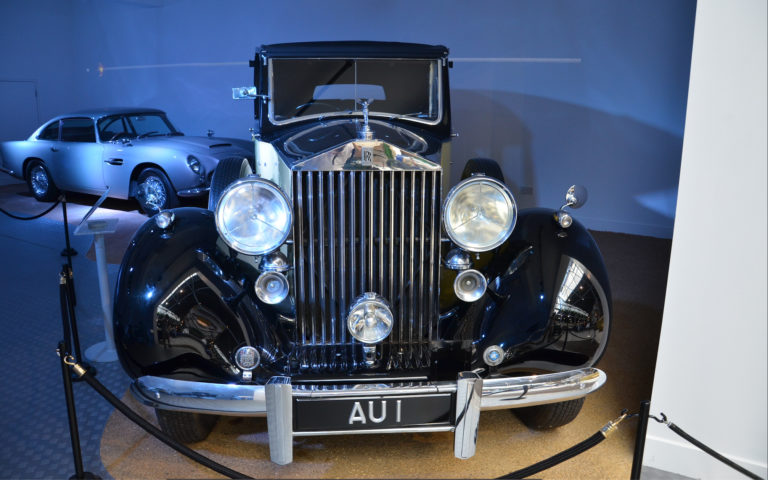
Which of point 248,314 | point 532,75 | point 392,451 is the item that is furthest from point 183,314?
point 532,75

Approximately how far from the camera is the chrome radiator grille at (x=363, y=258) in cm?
203

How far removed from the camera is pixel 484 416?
2.50 metres

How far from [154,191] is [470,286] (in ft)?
15.4

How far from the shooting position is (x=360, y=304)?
196cm

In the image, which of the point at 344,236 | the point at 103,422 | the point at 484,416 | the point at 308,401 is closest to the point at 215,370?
the point at 308,401

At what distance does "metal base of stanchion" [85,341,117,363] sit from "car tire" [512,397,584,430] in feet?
7.02

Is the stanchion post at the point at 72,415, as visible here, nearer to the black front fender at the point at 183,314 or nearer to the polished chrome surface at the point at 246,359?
the black front fender at the point at 183,314

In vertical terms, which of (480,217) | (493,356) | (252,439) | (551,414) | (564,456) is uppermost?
(480,217)

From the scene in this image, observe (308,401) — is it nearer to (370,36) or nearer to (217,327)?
(217,327)

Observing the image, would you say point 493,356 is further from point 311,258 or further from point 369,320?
point 311,258

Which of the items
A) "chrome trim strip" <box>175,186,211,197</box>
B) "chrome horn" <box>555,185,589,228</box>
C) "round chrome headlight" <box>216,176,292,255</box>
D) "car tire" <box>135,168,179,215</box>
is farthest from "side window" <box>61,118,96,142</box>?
"chrome horn" <box>555,185,589,228</box>

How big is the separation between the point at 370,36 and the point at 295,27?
926 mm

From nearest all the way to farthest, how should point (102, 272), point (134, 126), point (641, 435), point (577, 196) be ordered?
point (641, 435) < point (577, 196) < point (102, 272) < point (134, 126)

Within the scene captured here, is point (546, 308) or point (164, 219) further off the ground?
point (164, 219)
